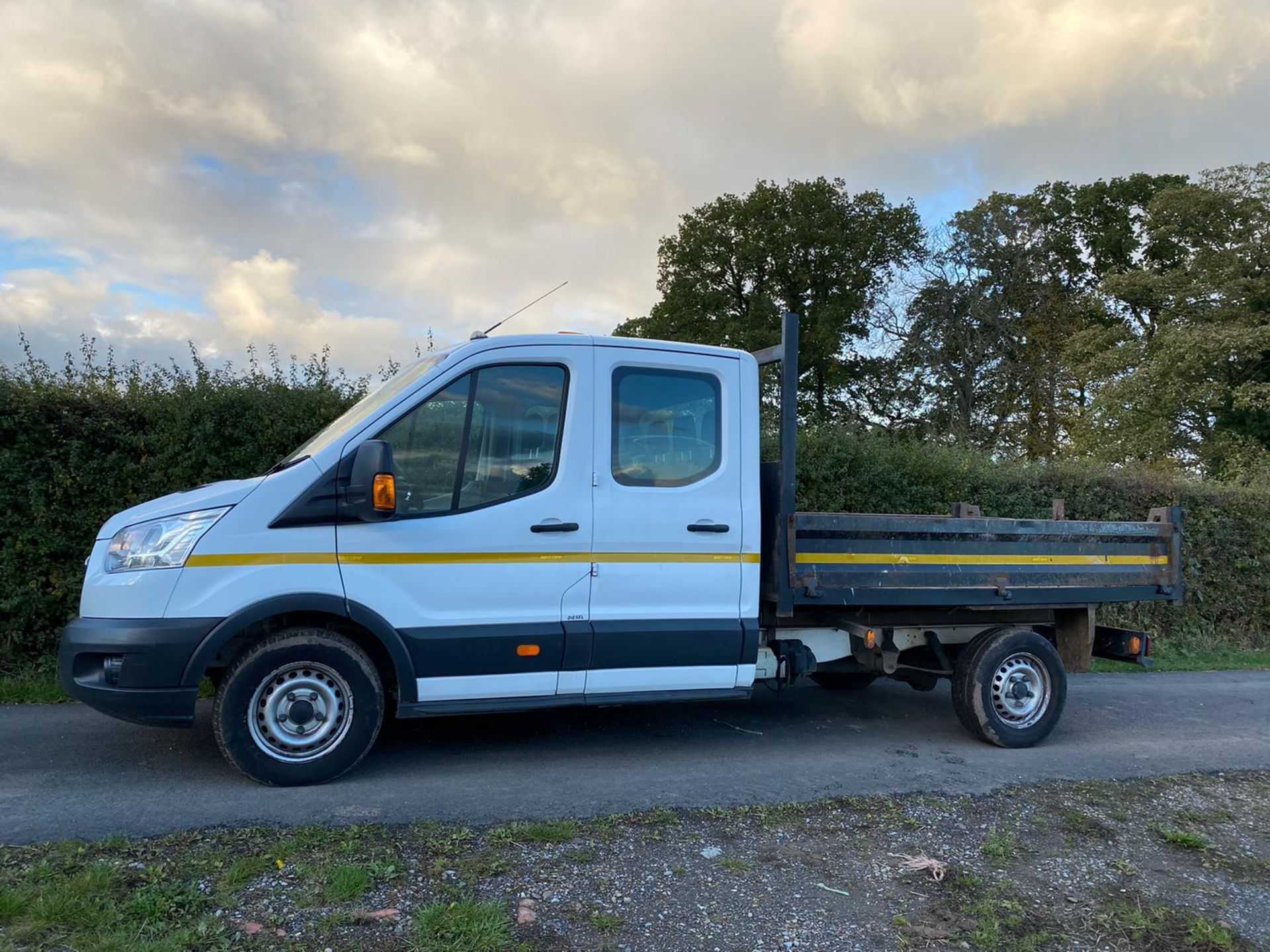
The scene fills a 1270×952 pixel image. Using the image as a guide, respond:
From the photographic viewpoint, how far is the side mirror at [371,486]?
183 inches

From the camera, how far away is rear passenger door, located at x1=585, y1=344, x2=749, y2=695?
5.25 m

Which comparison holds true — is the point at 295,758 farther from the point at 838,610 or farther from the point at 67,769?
the point at 838,610

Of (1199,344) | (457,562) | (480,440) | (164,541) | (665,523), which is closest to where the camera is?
(164,541)

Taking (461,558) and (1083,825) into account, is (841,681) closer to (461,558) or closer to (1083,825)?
(1083,825)

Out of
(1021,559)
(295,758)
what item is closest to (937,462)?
(1021,559)

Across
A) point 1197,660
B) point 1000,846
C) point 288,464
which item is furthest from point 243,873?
point 1197,660

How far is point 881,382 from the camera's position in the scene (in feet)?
95.2

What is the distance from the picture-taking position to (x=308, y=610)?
4.73 m

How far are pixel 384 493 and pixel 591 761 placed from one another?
6.80 ft

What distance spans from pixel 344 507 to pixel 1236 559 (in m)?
12.0

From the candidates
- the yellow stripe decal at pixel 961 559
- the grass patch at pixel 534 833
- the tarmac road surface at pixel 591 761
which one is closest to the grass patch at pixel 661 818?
the tarmac road surface at pixel 591 761

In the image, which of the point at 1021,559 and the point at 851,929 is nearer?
the point at 851,929

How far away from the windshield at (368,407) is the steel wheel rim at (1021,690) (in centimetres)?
429

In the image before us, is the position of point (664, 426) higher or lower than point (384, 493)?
higher
